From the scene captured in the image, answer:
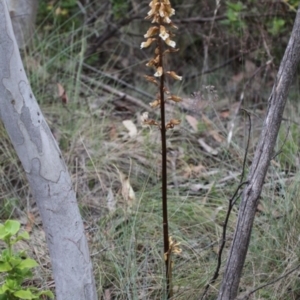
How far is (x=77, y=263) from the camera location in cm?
223

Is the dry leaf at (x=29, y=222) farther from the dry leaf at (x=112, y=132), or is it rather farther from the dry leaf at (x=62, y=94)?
the dry leaf at (x=62, y=94)

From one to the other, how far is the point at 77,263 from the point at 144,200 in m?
1.11

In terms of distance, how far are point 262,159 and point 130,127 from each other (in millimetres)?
2132

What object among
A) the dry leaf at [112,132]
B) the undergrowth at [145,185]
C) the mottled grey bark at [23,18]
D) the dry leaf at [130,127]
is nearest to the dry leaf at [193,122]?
the undergrowth at [145,185]

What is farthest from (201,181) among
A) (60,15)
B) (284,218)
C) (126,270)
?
(60,15)

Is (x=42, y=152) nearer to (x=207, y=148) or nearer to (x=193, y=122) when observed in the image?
(x=207, y=148)

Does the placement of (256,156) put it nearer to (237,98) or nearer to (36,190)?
(36,190)

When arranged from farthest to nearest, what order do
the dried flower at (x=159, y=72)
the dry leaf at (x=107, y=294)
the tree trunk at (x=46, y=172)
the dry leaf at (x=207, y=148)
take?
1. the dry leaf at (x=207, y=148)
2. the dry leaf at (x=107, y=294)
3. the dried flower at (x=159, y=72)
4. the tree trunk at (x=46, y=172)

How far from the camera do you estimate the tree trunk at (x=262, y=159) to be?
2.13 meters

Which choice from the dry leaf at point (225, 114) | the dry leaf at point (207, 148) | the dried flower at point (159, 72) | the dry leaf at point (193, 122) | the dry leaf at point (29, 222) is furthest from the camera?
the dry leaf at point (225, 114)

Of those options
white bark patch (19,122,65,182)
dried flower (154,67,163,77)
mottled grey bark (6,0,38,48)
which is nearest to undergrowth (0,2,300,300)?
mottled grey bark (6,0,38,48)

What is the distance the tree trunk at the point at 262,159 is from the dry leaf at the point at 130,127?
198 centimetres

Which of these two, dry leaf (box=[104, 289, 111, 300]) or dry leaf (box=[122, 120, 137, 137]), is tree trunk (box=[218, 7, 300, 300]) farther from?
dry leaf (box=[122, 120, 137, 137])

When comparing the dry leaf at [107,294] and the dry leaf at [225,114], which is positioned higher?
the dry leaf at [107,294]
